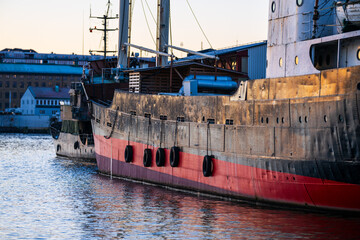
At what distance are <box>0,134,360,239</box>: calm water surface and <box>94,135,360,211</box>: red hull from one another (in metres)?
0.49

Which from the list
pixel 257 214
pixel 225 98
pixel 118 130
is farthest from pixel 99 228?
pixel 118 130

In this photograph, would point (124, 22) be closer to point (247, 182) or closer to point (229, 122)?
point (229, 122)

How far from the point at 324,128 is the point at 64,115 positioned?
1389 inches

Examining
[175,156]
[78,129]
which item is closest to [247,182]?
[175,156]

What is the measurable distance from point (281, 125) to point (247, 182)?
2970 mm

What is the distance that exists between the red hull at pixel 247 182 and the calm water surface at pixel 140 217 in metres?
0.49

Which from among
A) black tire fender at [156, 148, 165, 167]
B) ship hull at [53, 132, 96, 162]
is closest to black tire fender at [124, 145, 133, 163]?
black tire fender at [156, 148, 165, 167]

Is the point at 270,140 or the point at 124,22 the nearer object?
the point at 270,140

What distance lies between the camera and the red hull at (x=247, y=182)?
1980 cm

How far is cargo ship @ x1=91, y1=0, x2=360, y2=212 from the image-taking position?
1956 cm

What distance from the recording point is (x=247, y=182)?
23.1 metres

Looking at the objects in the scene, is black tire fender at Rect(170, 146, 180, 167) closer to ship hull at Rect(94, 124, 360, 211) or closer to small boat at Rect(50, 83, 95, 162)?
ship hull at Rect(94, 124, 360, 211)

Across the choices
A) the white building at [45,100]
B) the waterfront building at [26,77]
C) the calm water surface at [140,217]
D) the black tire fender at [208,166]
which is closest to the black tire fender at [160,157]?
the calm water surface at [140,217]

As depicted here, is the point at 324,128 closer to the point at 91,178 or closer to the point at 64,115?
the point at 91,178
